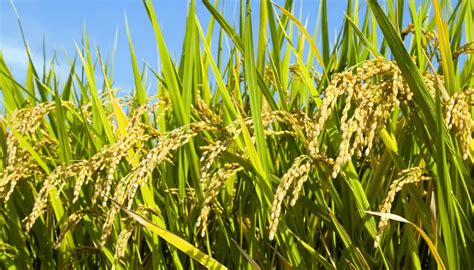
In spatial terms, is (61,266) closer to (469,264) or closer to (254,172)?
(254,172)

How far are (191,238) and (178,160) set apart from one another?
9.4 inches

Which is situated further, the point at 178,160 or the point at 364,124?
the point at 178,160

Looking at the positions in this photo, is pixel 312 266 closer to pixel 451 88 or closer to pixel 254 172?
pixel 254 172

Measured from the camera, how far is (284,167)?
1892mm

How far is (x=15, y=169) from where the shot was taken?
212 cm

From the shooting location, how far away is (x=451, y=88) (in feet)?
5.34

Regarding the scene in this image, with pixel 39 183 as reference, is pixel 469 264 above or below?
below

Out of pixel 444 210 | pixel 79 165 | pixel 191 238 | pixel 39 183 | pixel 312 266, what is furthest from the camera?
pixel 39 183

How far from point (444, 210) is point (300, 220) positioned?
0.43 meters

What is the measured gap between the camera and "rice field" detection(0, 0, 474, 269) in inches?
56.1

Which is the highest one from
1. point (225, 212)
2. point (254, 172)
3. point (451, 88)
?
point (451, 88)

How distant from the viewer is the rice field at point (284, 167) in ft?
4.67

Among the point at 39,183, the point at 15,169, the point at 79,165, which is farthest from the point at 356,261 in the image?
the point at 39,183

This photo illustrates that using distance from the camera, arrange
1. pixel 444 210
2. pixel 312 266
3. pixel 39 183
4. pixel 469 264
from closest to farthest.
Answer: pixel 444 210
pixel 469 264
pixel 312 266
pixel 39 183
